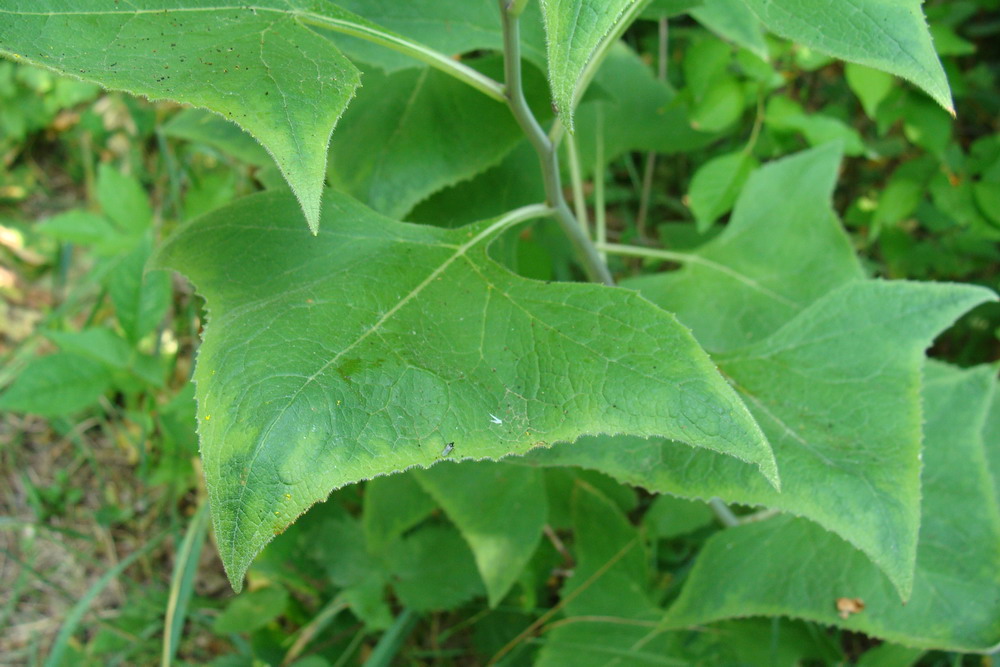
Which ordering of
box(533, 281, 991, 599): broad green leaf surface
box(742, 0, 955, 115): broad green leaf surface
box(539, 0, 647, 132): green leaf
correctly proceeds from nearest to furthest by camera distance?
1. box(539, 0, 647, 132): green leaf
2. box(742, 0, 955, 115): broad green leaf surface
3. box(533, 281, 991, 599): broad green leaf surface

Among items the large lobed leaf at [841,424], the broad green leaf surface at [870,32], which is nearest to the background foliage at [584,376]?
the large lobed leaf at [841,424]

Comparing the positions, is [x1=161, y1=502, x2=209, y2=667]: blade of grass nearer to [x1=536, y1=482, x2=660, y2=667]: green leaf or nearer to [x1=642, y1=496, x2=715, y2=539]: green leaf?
[x1=536, y1=482, x2=660, y2=667]: green leaf

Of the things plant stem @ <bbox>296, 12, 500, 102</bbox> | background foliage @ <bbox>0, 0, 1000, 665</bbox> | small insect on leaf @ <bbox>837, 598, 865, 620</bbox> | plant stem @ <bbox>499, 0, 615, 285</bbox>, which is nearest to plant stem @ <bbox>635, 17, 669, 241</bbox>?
background foliage @ <bbox>0, 0, 1000, 665</bbox>

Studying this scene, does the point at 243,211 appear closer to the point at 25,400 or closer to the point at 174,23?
the point at 174,23

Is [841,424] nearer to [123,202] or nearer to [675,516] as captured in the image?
[675,516]

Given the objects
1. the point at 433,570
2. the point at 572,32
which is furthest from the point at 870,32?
the point at 433,570

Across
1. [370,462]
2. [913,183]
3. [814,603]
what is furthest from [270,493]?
[913,183]

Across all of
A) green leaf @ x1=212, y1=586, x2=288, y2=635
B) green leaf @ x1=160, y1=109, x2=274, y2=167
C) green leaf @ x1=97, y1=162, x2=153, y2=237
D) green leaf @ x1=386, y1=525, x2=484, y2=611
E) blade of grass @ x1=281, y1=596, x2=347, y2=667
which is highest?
green leaf @ x1=160, y1=109, x2=274, y2=167
